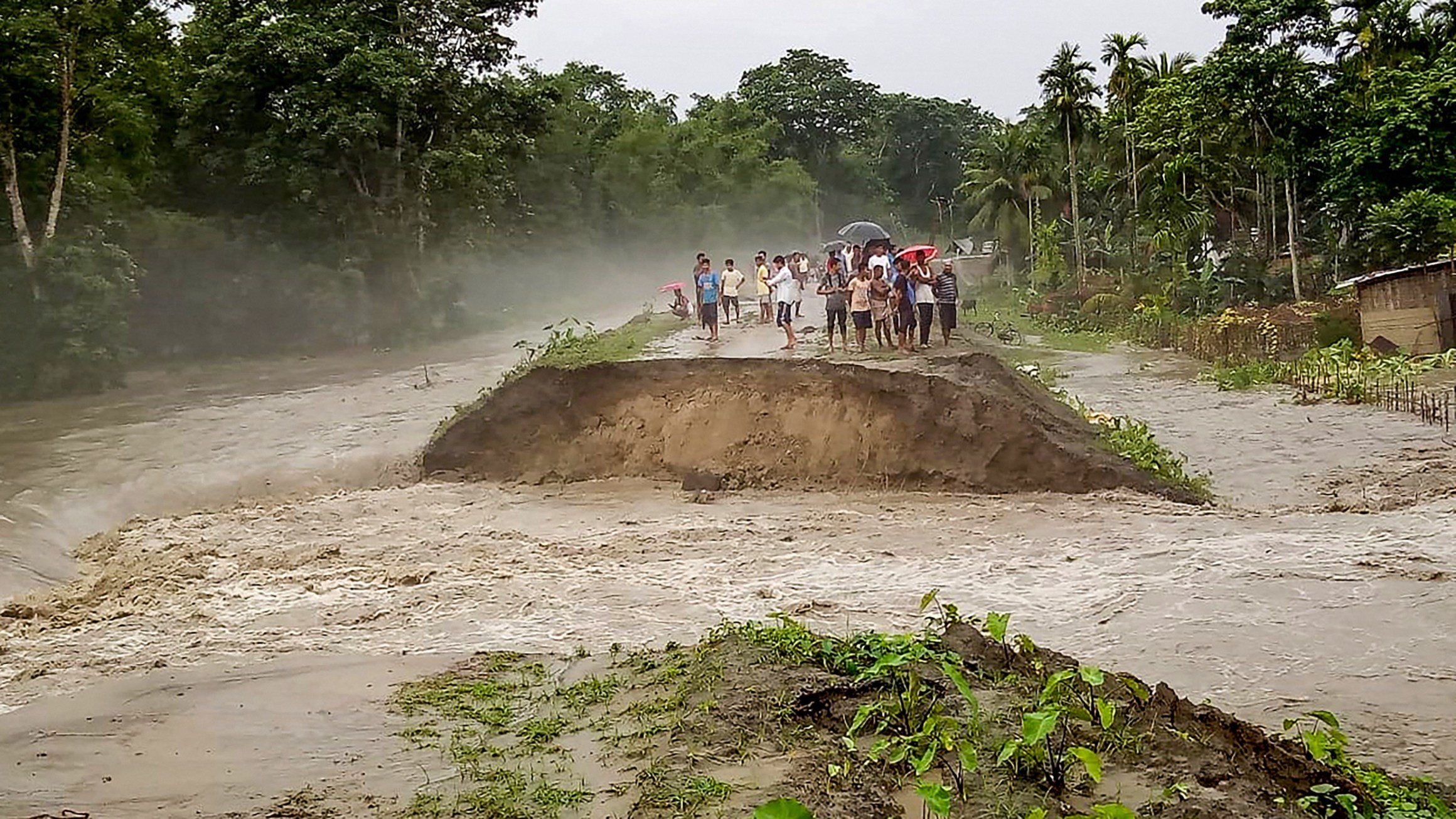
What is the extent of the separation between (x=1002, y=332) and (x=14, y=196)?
21.5 meters

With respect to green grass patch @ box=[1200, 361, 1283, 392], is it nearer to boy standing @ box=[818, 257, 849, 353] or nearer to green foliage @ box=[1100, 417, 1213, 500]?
boy standing @ box=[818, 257, 849, 353]

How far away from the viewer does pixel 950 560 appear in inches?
473

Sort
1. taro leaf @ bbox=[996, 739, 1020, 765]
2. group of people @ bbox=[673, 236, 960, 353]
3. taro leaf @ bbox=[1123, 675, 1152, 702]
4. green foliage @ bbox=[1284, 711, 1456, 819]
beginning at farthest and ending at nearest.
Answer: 1. group of people @ bbox=[673, 236, 960, 353]
2. taro leaf @ bbox=[1123, 675, 1152, 702]
3. taro leaf @ bbox=[996, 739, 1020, 765]
4. green foliage @ bbox=[1284, 711, 1456, 819]

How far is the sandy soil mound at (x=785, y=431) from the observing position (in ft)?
47.5

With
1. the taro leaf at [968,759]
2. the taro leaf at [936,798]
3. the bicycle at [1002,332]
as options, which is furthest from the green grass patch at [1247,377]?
the taro leaf at [936,798]

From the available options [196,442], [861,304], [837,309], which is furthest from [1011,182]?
[196,442]

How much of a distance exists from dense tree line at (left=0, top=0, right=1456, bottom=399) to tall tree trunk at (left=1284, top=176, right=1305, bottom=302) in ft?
0.55

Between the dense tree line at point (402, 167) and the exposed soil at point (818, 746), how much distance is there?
22572 mm

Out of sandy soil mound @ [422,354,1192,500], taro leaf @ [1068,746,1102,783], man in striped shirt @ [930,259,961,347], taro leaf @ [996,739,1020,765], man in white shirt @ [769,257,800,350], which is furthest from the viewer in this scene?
man in white shirt @ [769,257,800,350]

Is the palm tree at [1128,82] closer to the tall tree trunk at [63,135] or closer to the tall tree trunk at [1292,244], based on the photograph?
the tall tree trunk at [1292,244]

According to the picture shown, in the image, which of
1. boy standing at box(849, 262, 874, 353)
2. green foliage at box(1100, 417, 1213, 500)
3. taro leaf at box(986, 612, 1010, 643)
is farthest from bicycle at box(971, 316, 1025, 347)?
taro leaf at box(986, 612, 1010, 643)

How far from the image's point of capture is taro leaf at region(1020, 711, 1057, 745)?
463 cm

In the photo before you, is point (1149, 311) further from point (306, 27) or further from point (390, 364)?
point (306, 27)

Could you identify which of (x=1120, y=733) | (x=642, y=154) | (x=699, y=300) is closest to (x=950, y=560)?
(x=1120, y=733)
